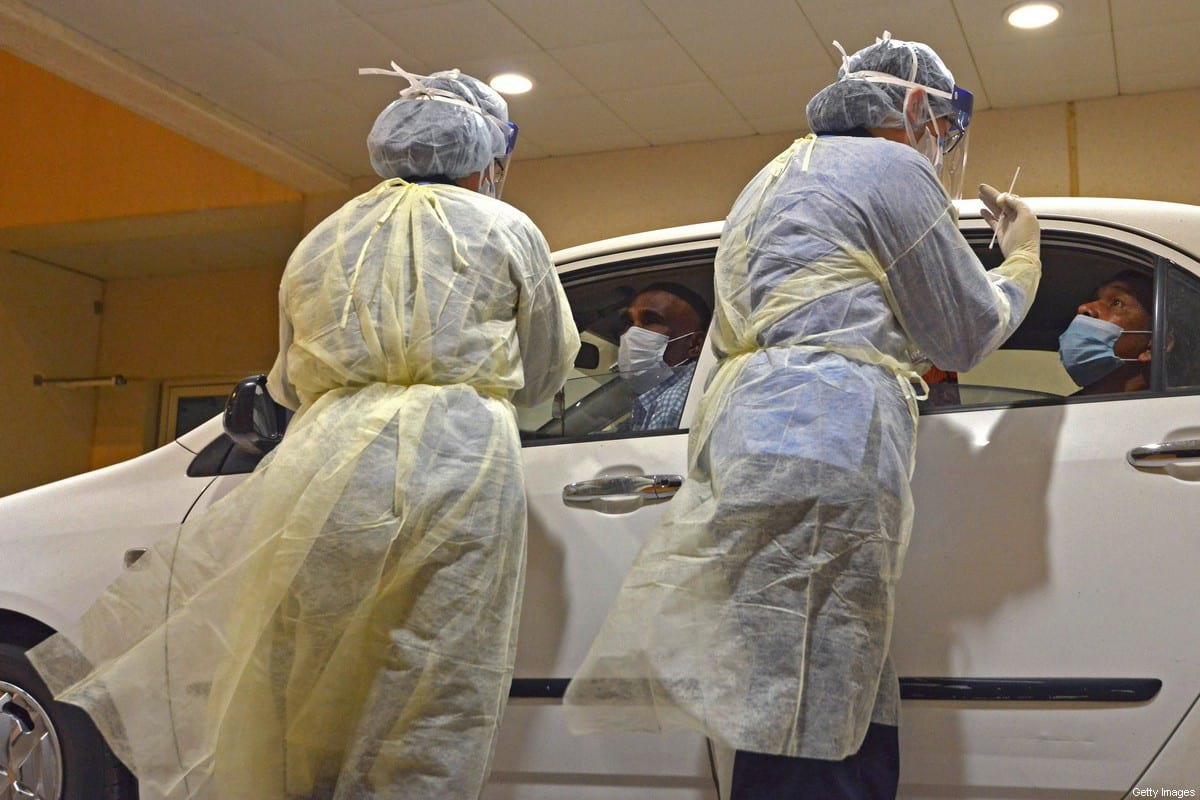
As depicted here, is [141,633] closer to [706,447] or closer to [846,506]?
[706,447]

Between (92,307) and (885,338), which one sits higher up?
(92,307)

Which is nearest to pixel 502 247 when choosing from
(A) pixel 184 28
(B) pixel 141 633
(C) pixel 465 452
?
(C) pixel 465 452

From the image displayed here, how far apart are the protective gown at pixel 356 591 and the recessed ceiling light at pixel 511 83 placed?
147 inches

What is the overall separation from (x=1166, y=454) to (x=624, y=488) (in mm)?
905

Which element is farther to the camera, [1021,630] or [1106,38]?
[1106,38]

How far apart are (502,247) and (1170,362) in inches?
44.3

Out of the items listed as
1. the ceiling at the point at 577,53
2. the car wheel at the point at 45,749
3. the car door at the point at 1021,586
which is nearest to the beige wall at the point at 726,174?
the ceiling at the point at 577,53

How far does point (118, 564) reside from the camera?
8.54 feet

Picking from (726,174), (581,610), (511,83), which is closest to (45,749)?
(581,610)

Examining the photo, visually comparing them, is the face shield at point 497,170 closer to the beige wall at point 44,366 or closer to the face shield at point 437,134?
the face shield at point 437,134

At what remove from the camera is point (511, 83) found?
5723 mm

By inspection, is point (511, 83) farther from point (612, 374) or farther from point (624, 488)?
point (624, 488)

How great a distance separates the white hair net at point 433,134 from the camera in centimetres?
221

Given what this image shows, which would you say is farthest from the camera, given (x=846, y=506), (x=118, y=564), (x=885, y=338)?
(x=118, y=564)
